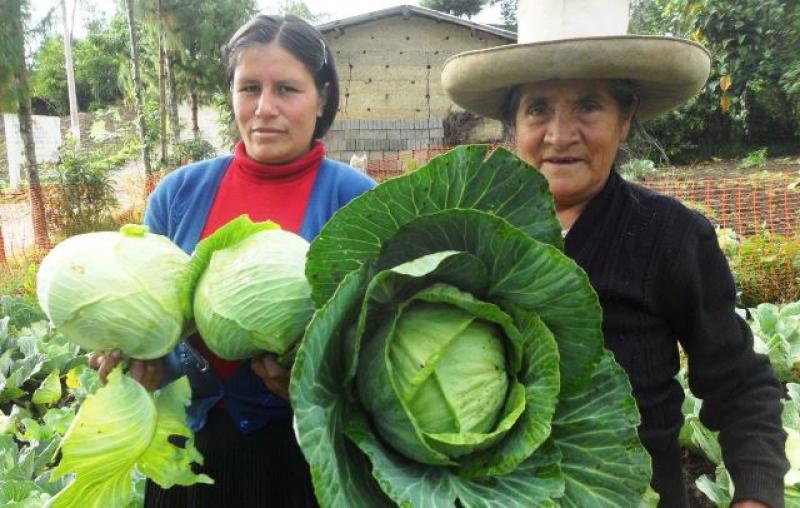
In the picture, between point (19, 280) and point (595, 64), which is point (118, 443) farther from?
point (19, 280)

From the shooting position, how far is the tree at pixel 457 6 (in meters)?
42.4

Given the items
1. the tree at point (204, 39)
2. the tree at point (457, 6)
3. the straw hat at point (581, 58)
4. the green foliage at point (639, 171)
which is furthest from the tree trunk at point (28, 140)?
the tree at point (457, 6)

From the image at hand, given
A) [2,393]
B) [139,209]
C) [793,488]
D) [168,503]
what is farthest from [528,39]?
[139,209]

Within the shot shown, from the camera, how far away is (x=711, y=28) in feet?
44.3

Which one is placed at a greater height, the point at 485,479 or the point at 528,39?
the point at 528,39

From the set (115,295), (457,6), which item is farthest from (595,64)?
(457,6)

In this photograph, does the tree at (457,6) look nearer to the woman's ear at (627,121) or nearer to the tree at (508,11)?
the tree at (508,11)

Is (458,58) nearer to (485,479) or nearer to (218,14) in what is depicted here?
(485,479)

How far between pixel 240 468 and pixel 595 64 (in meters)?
1.37

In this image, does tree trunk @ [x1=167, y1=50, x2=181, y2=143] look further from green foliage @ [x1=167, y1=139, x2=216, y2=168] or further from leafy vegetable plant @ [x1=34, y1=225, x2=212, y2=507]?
leafy vegetable plant @ [x1=34, y1=225, x2=212, y2=507]

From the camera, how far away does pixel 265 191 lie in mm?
1790

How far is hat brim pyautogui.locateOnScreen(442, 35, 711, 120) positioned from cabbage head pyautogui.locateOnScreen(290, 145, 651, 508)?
0.65 meters

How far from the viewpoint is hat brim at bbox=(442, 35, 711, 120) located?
153cm

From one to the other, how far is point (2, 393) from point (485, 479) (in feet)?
13.4
